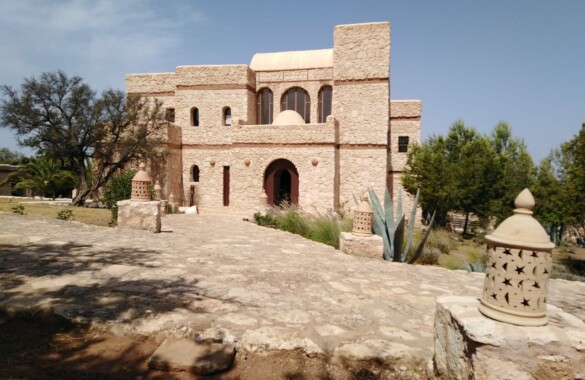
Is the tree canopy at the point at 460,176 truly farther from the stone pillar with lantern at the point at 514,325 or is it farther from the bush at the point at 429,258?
the stone pillar with lantern at the point at 514,325

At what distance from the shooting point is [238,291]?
3.77 metres

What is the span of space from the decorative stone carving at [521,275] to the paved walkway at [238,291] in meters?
0.84

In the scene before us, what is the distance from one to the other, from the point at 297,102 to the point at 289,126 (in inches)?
145

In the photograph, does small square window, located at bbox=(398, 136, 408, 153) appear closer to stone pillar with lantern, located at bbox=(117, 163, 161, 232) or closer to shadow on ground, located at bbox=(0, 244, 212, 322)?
stone pillar with lantern, located at bbox=(117, 163, 161, 232)

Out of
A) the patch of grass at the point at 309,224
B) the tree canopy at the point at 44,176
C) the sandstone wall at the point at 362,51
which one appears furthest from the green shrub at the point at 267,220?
the tree canopy at the point at 44,176

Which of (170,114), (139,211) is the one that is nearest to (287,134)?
(170,114)

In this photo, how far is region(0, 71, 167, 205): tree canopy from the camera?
15.2 m

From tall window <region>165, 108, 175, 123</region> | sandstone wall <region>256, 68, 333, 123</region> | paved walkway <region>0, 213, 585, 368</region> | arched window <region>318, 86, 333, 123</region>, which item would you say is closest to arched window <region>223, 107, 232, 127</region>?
sandstone wall <region>256, 68, 333, 123</region>

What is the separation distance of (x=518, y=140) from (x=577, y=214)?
21.2 meters

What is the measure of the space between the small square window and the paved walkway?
14145 millimetres

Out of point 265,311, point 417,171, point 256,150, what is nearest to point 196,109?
point 256,150

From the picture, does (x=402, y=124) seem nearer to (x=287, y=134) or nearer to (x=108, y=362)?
(x=287, y=134)

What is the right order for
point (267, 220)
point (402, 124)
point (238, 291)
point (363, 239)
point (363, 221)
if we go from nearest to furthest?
point (238, 291) → point (363, 239) → point (363, 221) → point (267, 220) → point (402, 124)

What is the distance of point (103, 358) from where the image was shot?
2.37 m
